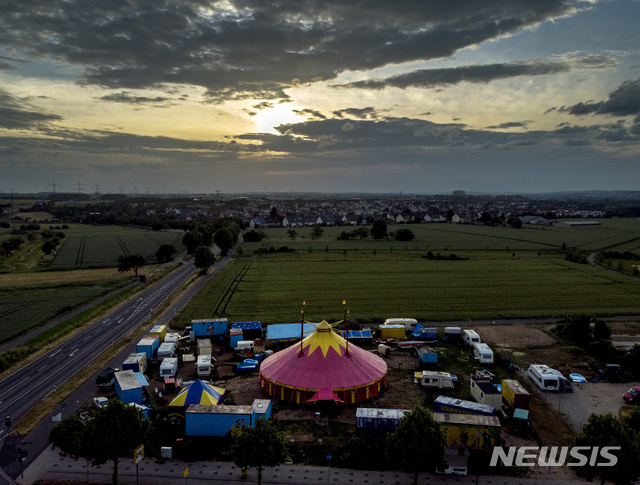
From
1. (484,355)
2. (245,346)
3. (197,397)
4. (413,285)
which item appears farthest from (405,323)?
(197,397)

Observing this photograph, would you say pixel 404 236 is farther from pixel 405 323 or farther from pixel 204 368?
pixel 204 368

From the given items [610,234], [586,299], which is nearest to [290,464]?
[586,299]

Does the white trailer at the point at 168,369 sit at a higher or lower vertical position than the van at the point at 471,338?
lower

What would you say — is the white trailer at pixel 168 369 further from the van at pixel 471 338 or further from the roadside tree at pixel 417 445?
the van at pixel 471 338

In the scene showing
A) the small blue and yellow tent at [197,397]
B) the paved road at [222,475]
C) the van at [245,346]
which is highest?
the small blue and yellow tent at [197,397]

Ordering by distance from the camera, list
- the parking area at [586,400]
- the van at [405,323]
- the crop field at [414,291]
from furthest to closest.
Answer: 1. the crop field at [414,291]
2. the van at [405,323]
3. the parking area at [586,400]

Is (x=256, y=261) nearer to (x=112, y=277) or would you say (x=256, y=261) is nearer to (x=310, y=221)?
(x=112, y=277)

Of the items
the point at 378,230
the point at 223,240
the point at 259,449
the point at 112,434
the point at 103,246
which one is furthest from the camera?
the point at 378,230

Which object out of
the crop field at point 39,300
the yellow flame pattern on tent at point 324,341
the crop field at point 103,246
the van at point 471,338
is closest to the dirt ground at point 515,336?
the van at point 471,338
